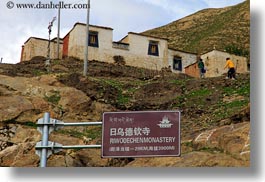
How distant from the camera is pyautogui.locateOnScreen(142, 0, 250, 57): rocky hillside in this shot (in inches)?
1732

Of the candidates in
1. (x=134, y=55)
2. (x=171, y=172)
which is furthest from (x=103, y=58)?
(x=171, y=172)

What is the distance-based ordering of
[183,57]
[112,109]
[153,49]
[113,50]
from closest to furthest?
1. [112,109]
2. [113,50]
3. [153,49]
4. [183,57]

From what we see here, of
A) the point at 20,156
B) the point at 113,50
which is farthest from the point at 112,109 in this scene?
the point at 113,50

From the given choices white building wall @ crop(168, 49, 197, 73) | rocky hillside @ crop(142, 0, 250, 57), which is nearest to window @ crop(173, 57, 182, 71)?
white building wall @ crop(168, 49, 197, 73)

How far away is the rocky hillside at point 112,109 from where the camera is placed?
18453 millimetres

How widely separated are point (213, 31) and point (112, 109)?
1078 inches

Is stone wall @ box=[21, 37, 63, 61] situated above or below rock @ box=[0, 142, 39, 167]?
above

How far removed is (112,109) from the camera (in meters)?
24.6

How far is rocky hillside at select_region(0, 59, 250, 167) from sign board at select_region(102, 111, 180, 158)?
4.51ft

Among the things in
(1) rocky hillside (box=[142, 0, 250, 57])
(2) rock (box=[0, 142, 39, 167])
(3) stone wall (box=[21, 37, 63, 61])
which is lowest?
(2) rock (box=[0, 142, 39, 167])

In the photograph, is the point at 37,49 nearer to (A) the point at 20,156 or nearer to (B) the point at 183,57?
(B) the point at 183,57

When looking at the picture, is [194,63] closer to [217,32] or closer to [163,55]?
[163,55]

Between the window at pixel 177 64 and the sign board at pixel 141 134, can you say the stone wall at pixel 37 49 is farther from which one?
the sign board at pixel 141 134

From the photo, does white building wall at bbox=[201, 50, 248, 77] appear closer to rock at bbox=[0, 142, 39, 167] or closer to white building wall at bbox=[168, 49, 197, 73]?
white building wall at bbox=[168, 49, 197, 73]
